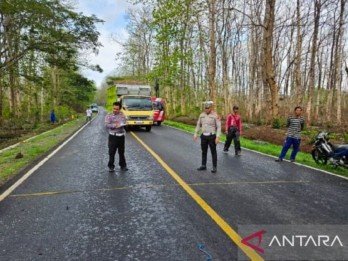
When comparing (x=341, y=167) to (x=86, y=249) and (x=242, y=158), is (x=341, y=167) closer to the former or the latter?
(x=242, y=158)

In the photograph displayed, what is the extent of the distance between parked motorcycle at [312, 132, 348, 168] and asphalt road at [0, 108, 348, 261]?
2.83ft

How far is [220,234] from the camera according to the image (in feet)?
15.0

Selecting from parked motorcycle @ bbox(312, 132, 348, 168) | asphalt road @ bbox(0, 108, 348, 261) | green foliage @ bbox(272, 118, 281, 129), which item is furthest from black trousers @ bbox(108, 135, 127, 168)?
green foliage @ bbox(272, 118, 281, 129)

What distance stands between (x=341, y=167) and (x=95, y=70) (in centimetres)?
3073

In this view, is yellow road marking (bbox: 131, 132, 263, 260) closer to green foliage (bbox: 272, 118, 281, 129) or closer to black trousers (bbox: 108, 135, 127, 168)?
black trousers (bbox: 108, 135, 127, 168)

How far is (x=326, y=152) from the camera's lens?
32.2 ft

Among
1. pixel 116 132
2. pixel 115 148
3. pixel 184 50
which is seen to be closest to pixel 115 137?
pixel 116 132

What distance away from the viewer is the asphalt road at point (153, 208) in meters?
4.21

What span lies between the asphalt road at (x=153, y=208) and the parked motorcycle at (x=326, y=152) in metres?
0.86

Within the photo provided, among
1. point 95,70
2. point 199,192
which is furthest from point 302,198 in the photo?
point 95,70

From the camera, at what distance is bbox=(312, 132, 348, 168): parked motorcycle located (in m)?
9.16

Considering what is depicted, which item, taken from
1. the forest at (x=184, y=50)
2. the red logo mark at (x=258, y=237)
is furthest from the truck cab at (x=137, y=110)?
the red logo mark at (x=258, y=237)

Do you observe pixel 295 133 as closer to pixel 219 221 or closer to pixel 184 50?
pixel 219 221

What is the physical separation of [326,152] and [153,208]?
6208 millimetres
